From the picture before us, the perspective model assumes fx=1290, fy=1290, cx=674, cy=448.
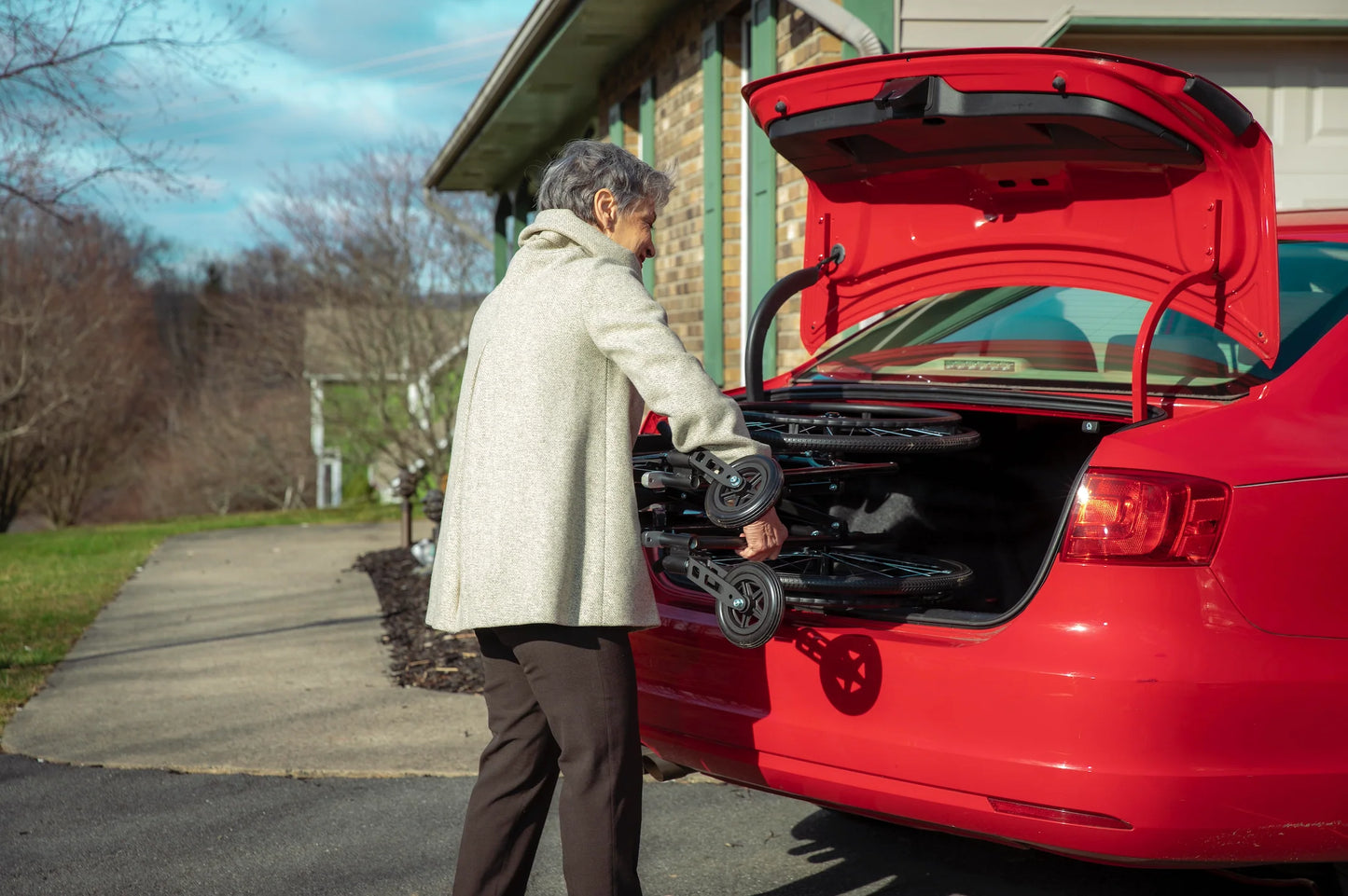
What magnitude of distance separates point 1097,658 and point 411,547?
8255mm

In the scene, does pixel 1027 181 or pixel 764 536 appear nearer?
pixel 764 536

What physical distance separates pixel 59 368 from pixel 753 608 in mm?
37808

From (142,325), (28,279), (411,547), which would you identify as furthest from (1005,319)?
(142,325)

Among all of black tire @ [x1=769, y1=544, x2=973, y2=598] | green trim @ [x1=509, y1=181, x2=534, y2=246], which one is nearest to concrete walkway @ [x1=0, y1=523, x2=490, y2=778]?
black tire @ [x1=769, y1=544, x2=973, y2=598]

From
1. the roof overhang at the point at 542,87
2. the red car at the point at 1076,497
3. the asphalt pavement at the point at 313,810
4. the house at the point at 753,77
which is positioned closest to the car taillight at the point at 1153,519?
the red car at the point at 1076,497

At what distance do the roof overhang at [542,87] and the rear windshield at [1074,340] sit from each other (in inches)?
207

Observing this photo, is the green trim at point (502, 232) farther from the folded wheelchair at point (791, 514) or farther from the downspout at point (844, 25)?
the folded wheelchair at point (791, 514)

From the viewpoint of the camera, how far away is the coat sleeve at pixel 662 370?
2.49 meters

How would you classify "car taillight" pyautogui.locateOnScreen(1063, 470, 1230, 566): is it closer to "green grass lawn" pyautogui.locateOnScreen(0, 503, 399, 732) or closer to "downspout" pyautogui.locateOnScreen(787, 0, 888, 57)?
"downspout" pyautogui.locateOnScreen(787, 0, 888, 57)

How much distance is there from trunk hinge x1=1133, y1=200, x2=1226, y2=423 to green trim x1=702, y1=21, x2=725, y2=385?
5.11 metres

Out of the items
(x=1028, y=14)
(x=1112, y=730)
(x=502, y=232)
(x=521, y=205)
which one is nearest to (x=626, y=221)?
(x=1112, y=730)

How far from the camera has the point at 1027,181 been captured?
3.19 m

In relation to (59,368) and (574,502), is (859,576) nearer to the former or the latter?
(574,502)

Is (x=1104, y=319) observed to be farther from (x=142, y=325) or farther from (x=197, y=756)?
(x=142, y=325)
